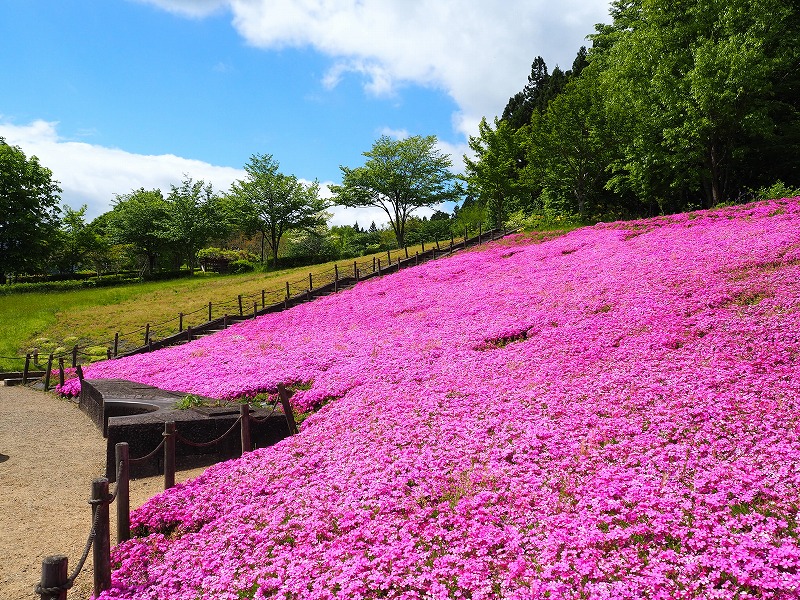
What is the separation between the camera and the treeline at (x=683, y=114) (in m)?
29.9

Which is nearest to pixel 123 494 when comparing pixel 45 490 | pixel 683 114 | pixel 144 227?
pixel 45 490

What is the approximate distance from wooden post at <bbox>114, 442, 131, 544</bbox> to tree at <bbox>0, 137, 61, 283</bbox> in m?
62.8

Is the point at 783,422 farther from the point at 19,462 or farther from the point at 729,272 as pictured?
the point at 19,462

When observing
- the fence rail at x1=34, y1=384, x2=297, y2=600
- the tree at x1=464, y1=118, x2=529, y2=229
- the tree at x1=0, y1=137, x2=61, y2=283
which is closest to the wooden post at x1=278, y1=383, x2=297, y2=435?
the fence rail at x1=34, y1=384, x2=297, y2=600

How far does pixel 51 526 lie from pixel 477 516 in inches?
287

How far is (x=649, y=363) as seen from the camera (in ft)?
36.4

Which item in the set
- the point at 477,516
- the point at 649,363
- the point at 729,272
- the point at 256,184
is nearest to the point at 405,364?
the point at 649,363

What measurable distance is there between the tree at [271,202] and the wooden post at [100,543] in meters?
58.8

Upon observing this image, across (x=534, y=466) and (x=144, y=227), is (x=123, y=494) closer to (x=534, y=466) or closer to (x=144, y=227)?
(x=534, y=466)

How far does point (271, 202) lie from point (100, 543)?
62962 millimetres

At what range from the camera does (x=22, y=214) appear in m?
55.8

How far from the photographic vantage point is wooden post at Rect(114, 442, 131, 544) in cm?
718

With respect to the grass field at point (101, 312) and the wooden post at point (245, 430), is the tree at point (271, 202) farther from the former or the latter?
the wooden post at point (245, 430)

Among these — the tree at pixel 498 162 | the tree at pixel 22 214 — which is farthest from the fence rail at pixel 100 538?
the tree at pixel 22 214
